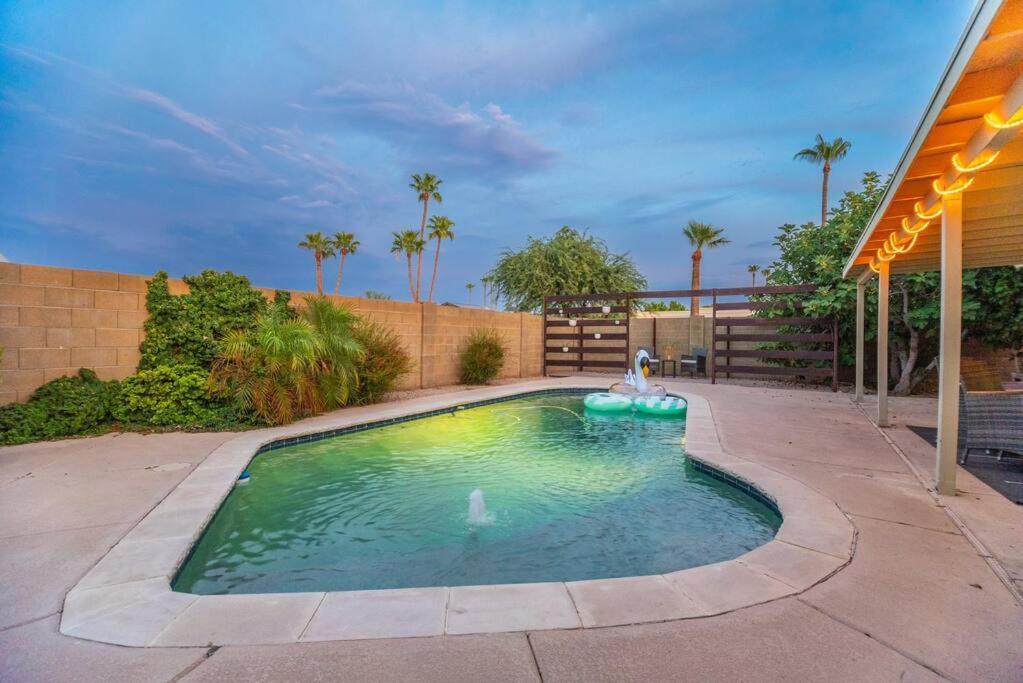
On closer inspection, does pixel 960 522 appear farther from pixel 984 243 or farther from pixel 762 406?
pixel 762 406

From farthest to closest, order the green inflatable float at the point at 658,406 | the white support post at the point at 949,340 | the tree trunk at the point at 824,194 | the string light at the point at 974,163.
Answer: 1. the tree trunk at the point at 824,194
2. the green inflatable float at the point at 658,406
3. the white support post at the point at 949,340
4. the string light at the point at 974,163

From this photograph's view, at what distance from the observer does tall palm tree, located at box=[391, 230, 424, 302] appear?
3141 centimetres

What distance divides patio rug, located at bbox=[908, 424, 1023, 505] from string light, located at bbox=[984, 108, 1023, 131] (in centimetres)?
239

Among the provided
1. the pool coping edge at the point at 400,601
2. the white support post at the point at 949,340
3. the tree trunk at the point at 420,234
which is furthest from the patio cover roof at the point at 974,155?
the tree trunk at the point at 420,234

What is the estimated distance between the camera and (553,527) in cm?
316

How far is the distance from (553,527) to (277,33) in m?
18.7

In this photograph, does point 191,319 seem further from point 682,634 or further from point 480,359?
point 682,634

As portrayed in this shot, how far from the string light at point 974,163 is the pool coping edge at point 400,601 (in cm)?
223

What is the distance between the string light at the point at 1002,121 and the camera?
2311 mm

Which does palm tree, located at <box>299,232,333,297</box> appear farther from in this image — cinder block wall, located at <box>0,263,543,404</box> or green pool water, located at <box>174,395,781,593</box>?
green pool water, located at <box>174,395,781,593</box>

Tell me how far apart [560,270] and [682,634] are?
17.1 m

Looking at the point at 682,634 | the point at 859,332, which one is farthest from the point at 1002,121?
the point at 859,332

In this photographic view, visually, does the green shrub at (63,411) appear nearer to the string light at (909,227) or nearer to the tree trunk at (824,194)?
the string light at (909,227)

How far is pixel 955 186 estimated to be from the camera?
3.21 metres
